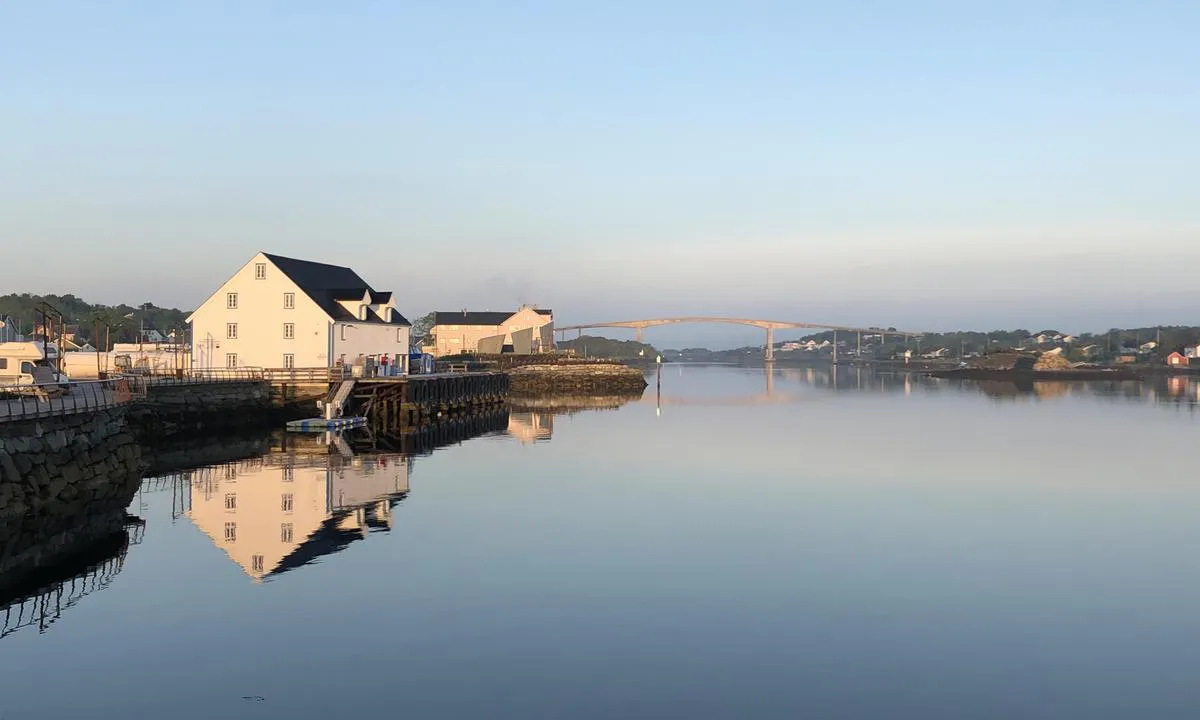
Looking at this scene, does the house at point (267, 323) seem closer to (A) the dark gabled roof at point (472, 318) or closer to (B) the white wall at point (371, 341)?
(B) the white wall at point (371, 341)

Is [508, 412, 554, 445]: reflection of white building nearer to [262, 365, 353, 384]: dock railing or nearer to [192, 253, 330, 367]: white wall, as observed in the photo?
[262, 365, 353, 384]: dock railing

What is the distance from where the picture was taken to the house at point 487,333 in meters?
143

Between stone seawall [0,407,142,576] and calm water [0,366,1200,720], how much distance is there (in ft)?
4.13

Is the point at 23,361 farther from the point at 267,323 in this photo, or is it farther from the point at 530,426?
the point at 530,426

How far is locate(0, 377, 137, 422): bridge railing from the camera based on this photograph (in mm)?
29156

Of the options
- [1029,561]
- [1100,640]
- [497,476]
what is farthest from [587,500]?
[1100,640]

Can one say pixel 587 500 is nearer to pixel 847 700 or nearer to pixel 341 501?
pixel 341 501

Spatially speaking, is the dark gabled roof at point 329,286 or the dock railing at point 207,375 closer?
the dock railing at point 207,375

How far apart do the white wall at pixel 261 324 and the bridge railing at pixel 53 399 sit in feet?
76.4

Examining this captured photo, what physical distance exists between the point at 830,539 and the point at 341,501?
16.1m

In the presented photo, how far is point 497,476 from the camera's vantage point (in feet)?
137

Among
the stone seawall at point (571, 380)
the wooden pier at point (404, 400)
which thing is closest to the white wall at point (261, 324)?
the wooden pier at point (404, 400)

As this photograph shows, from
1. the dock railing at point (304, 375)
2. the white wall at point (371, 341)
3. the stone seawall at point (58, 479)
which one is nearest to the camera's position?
the stone seawall at point (58, 479)

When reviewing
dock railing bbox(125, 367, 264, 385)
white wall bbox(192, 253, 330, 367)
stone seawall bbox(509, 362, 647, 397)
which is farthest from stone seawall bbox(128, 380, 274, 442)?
stone seawall bbox(509, 362, 647, 397)
